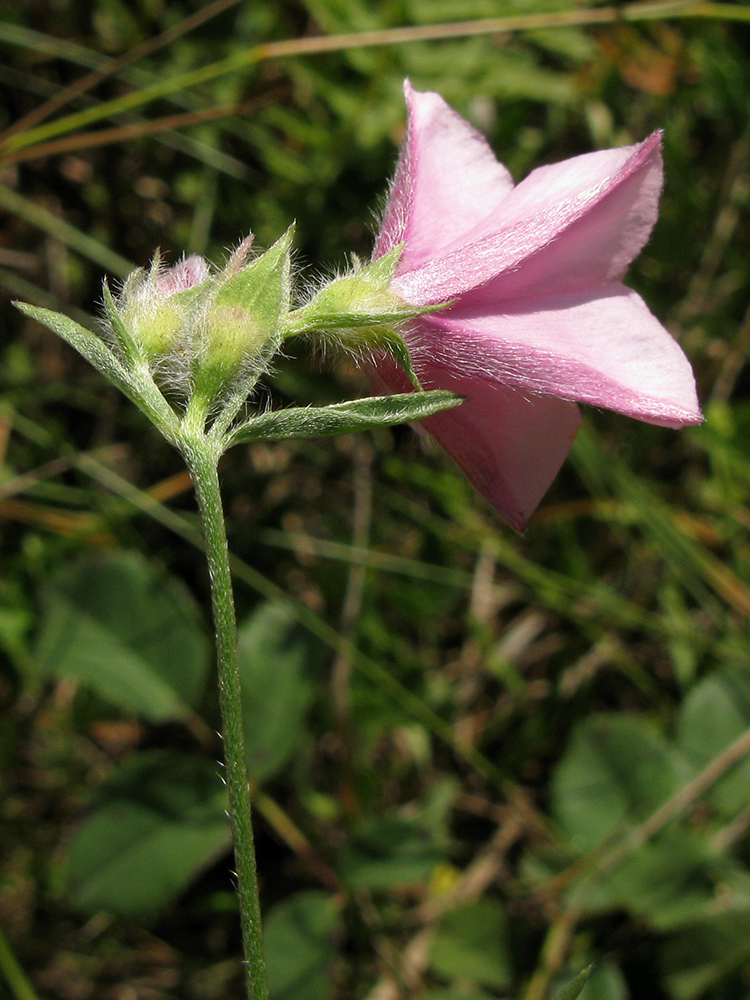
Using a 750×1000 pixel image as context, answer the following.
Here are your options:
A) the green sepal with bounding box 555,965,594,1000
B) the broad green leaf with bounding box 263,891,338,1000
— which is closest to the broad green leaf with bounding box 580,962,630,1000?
the broad green leaf with bounding box 263,891,338,1000

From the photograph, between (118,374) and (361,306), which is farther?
(361,306)

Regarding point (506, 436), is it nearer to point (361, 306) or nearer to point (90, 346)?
point (361, 306)

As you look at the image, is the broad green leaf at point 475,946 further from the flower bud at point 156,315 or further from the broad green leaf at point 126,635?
the flower bud at point 156,315

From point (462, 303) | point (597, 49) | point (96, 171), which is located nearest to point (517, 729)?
point (462, 303)

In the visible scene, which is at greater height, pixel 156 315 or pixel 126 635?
pixel 156 315

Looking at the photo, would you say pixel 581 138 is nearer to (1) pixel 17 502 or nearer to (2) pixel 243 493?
(2) pixel 243 493

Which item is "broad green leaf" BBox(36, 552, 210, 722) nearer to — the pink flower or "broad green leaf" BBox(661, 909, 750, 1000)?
the pink flower

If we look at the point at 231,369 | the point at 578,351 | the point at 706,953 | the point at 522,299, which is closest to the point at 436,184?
the point at 522,299
